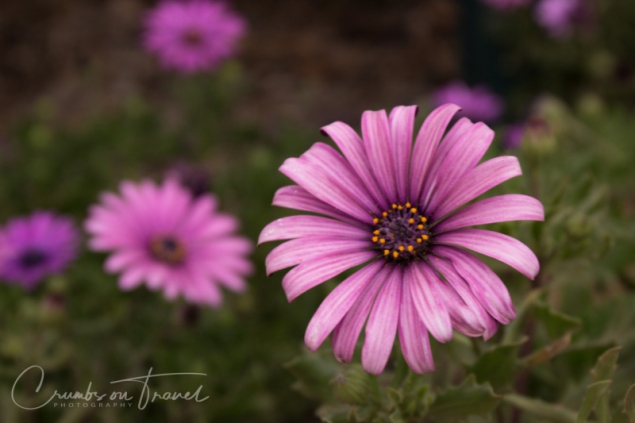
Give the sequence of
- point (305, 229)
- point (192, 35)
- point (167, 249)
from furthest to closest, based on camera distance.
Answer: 1. point (192, 35)
2. point (167, 249)
3. point (305, 229)

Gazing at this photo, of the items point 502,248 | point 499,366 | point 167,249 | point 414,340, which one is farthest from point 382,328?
point 167,249

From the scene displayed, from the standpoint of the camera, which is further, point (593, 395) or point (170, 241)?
point (170, 241)

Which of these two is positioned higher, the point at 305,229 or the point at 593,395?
the point at 305,229

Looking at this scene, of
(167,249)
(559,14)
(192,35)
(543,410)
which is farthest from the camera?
(559,14)

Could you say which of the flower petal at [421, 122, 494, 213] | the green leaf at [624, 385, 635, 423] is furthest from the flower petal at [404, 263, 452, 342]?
the green leaf at [624, 385, 635, 423]

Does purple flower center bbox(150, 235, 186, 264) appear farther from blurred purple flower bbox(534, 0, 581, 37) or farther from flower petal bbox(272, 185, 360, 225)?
blurred purple flower bbox(534, 0, 581, 37)

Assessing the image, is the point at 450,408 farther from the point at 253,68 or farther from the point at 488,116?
the point at 253,68

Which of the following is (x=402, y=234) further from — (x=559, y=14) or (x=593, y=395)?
(x=559, y=14)
